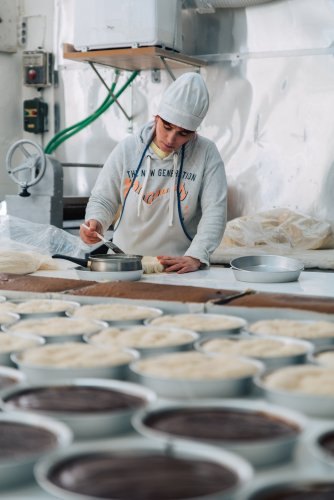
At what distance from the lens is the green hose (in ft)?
18.6

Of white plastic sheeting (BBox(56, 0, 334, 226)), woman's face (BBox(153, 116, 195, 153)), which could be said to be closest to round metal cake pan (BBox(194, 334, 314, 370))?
woman's face (BBox(153, 116, 195, 153))

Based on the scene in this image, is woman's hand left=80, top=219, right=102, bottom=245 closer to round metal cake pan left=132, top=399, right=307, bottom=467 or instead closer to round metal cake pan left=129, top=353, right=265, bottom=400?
round metal cake pan left=129, top=353, right=265, bottom=400

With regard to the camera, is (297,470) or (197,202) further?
(197,202)

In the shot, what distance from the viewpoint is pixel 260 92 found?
205 inches

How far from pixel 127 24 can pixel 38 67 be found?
1.45m

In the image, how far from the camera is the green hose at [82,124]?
5.67m

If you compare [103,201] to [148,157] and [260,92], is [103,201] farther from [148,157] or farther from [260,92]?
[260,92]

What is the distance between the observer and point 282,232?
15.4ft

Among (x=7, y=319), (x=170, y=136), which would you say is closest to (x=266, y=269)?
(x=170, y=136)

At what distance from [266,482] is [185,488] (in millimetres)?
108

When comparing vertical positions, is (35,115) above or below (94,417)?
above

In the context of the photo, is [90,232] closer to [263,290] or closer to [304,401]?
[263,290]

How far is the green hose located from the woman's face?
90.5 inches

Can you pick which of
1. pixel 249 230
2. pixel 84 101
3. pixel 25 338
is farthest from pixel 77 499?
pixel 84 101
